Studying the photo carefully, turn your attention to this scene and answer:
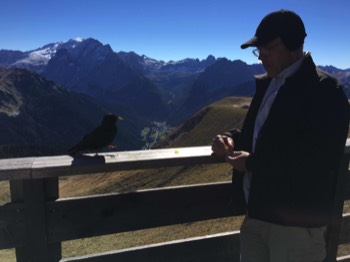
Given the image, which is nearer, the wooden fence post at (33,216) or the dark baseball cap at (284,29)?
the dark baseball cap at (284,29)

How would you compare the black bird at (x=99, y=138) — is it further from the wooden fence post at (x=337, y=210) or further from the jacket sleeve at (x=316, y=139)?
the wooden fence post at (x=337, y=210)

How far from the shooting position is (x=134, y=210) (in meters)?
4.13

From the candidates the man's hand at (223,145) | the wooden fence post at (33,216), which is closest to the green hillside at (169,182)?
the wooden fence post at (33,216)

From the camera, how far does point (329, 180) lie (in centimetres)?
336

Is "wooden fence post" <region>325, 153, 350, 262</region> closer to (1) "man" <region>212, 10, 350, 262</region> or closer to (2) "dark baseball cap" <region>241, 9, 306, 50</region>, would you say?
(1) "man" <region>212, 10, 350, 262</region>

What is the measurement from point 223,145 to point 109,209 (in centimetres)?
126

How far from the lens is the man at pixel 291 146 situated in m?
3.10

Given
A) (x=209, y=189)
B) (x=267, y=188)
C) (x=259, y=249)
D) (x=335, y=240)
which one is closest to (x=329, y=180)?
(x=267, y=188)

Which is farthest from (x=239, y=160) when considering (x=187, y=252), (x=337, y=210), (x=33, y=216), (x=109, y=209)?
(x=337, y=210)

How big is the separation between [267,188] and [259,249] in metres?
0.71

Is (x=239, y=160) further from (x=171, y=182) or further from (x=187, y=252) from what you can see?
(x=171, y=182)

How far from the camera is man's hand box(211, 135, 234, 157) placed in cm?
393

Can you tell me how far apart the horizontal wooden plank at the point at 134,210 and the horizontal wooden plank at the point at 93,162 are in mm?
324

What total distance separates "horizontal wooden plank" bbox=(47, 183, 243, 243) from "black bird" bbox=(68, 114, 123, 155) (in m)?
0.48
